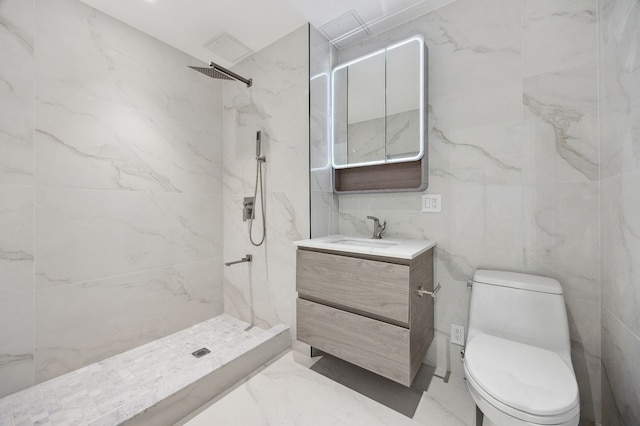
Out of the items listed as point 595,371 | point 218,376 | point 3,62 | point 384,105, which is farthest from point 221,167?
point 595,371

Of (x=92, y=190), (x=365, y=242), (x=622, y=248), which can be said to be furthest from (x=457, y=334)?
(x=92, y=190)

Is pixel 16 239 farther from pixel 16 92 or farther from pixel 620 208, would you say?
pixel 620 208

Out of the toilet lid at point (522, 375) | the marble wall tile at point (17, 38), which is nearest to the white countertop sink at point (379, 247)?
the toilet lid at point (522, 375)

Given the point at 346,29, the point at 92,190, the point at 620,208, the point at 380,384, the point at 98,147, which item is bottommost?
the point at 380,384

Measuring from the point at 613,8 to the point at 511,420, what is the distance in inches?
64.4

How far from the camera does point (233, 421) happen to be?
48.0 inches

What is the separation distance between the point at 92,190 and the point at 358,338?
1800mm

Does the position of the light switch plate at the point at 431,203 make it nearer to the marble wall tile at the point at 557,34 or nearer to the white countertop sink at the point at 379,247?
the white countertop sink at the point at 379,247

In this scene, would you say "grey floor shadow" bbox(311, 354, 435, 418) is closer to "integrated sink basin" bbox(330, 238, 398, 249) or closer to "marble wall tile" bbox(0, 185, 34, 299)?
"integrated sink basin" bbox(330, 238, 398, 249)

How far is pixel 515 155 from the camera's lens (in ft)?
4.44

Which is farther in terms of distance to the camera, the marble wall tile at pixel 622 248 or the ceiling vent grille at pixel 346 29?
the ceiling vent grille at pixel 346 29

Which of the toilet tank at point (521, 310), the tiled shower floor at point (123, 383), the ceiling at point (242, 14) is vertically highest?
the ceiling at point (242, 14)

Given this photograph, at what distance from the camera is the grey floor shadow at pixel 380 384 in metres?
1.32

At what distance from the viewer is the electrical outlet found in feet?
4.91
